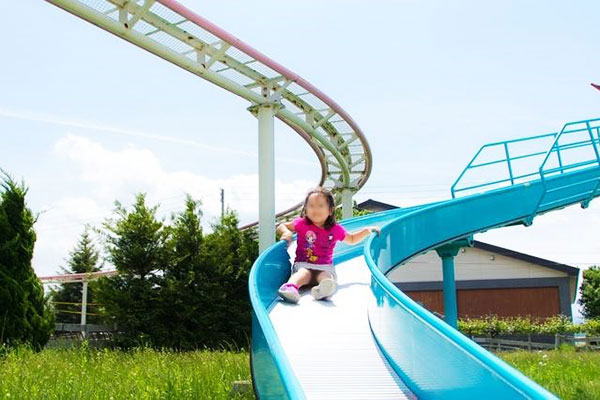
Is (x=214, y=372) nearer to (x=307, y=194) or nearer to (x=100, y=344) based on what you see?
(x=307, y=194)

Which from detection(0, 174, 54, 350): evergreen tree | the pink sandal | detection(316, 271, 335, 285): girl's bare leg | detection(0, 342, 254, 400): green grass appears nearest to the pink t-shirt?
detection(316, 271, 335, 285): girl's bare leg

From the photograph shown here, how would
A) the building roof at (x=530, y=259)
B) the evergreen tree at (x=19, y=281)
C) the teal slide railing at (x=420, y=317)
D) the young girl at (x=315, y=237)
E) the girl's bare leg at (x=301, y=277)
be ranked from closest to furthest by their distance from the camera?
the teal slide railing at (x=420, y=317), the girl's bare leg at (x=301, y=277), the young girl at (x=315, y=237), the evergreen tree at (x=19, y=281), the building roof at (x=530, y=259)

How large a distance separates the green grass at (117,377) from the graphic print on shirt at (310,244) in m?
1.38

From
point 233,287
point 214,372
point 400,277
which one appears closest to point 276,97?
point 233,287

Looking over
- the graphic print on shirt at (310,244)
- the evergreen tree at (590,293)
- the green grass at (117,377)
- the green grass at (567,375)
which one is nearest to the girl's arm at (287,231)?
the graphic print on shirt at (310,244)

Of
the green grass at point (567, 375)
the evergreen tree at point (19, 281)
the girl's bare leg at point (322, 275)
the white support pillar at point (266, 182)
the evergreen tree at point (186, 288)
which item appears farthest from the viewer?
the evergreen tree at point (186, 288)

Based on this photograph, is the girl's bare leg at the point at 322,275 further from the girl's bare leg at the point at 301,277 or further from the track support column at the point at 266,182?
the track support column at the point at 266,182

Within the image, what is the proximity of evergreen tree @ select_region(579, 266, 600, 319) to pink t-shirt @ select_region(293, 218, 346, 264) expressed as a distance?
1522 inches

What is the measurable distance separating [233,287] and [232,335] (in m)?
1.13

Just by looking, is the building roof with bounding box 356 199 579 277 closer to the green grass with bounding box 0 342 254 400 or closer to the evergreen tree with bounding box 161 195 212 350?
the evergreen tree with bounding box 161 195 212 350

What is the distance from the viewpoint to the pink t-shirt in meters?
6.18

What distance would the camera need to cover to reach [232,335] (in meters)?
13.9

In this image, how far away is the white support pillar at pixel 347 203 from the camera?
62.1 feet

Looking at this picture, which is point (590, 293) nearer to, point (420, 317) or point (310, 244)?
point (310, 244)
